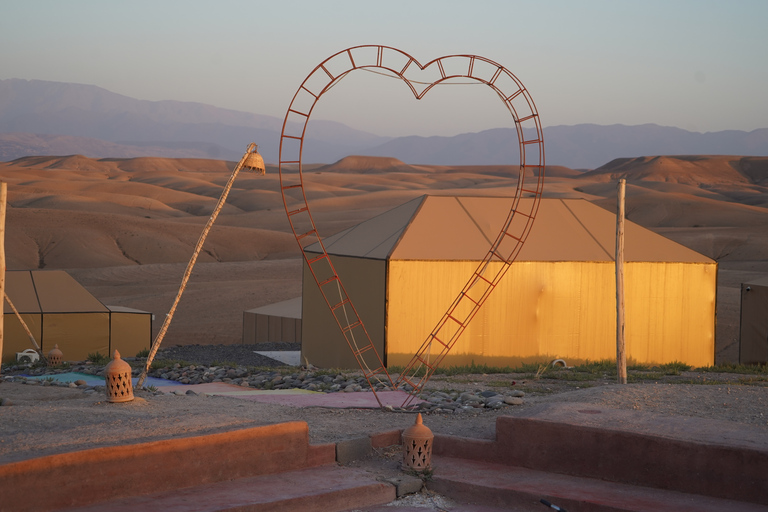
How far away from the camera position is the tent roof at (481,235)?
1534 cm

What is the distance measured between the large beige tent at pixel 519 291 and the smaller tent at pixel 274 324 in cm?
451

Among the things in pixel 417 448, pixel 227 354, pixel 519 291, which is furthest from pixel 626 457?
pixel 227 354

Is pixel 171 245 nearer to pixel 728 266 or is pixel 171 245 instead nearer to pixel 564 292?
pixel 728 266

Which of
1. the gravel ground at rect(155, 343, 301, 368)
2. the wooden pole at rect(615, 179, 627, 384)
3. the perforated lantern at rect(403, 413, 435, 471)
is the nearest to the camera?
the perforated lantern at rect(403, 413, 435, 471)

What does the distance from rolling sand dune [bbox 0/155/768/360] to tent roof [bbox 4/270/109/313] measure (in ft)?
16.3

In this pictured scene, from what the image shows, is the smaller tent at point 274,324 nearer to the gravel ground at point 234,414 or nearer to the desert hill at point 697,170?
the gravel ground at point 234,414

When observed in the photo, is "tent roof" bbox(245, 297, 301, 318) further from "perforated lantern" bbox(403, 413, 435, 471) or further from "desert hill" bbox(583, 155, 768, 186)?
"desert hill" bbox(583, 155, 768, 186)

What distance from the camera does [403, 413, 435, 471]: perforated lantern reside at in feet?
22.9

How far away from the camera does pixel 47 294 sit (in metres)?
19.0

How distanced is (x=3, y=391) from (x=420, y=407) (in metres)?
5.54

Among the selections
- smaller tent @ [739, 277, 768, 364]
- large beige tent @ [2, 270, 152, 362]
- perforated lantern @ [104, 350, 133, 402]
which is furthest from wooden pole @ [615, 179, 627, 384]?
large beige tent @ [2, 270, 152, 362]

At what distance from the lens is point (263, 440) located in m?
6.73

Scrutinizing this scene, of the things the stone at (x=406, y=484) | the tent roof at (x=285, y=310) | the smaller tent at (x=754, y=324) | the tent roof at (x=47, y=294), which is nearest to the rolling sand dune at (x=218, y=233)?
the tent roof at (x=285, y=310)

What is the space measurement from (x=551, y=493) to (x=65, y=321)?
583 inches
